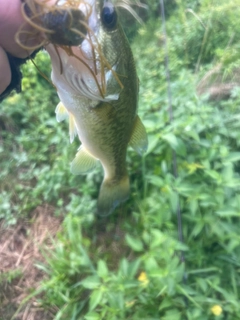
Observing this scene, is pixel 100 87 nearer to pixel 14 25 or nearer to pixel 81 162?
pixel 14 25

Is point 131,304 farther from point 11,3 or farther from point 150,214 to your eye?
point 11,3

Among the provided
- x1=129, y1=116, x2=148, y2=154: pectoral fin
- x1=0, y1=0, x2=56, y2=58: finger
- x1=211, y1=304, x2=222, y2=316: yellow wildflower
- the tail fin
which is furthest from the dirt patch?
x1=0, y1=0, x2=56, y2=58: finger

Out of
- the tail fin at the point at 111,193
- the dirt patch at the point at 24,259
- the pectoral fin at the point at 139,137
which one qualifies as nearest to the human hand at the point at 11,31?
the pectoral fin at the point at 139,137

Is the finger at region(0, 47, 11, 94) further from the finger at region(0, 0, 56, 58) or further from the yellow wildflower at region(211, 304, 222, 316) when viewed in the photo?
the yellow wildflower at region(211, 304, 222, 316)

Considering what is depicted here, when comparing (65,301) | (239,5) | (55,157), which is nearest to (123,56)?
(65,301)

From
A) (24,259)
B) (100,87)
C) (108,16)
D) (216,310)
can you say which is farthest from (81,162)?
(24,259)

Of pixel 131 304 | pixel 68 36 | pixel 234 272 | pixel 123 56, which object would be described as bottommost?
pixel 234 272
